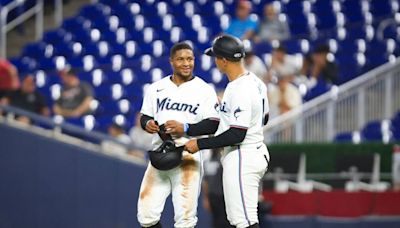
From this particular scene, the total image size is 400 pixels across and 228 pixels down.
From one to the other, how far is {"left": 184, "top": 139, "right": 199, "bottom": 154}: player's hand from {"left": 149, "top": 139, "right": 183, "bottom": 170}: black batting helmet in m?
0.14

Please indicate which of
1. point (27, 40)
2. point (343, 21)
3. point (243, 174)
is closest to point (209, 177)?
point (243, 174)

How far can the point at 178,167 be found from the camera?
852 centimetres

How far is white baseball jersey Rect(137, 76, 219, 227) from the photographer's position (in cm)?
845

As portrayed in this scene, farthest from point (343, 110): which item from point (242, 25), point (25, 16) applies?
point (25, 16)

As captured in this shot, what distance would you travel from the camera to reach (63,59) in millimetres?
17406

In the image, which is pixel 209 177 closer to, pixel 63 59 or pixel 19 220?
pixel 19 220

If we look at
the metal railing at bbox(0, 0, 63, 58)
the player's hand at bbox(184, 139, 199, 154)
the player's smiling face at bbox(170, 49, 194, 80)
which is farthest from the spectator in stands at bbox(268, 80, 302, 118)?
the metal railing at bbox(0, 0, 63, 58)

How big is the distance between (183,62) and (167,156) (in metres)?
0.78

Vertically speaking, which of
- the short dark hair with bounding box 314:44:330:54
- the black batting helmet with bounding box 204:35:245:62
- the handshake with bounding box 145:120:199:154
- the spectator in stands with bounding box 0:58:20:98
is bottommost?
the handshake with bounding box 145:120:199:154

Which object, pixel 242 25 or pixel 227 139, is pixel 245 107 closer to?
pixel 227 139

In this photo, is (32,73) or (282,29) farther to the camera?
(32,73)

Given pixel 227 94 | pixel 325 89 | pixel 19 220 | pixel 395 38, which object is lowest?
pixel 19 220

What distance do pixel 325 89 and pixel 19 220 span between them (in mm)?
4428

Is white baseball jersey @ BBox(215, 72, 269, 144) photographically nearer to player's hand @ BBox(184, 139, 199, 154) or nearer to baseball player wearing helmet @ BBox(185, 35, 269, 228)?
baseball player wearing helmet @ BBox(185, 35, 269, 228)
